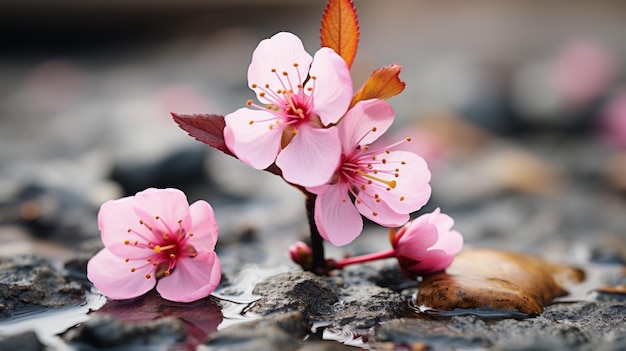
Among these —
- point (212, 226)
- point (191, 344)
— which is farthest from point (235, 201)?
point (191, 344)

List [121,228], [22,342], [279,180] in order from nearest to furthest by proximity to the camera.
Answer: [22,342] → [121,228] → [279,180]

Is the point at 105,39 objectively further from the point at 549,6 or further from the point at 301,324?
the point at 301,324

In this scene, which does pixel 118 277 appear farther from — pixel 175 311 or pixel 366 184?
pixel 366 184

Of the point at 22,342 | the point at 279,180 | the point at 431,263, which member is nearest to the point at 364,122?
the point at 431,263

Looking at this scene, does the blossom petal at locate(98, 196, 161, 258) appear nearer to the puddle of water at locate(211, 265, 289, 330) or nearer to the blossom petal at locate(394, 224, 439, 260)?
the puddle of water at locate(211, 265, 289, 330)

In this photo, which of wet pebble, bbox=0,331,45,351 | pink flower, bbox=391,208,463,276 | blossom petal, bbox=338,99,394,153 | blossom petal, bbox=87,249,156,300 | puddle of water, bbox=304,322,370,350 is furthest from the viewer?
pink flower, bbox=391,208,463,276

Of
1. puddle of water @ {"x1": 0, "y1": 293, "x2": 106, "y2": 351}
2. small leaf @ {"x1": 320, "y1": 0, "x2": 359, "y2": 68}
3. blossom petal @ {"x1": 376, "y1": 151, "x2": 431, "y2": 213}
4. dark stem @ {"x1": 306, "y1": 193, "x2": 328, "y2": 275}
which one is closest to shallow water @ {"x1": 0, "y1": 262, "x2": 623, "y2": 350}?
puddle of water @ {"x1": 0, "y1": 293, "x2": 106, "y2": 351}

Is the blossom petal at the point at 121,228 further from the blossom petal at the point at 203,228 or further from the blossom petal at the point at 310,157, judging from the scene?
the blossom petal at the point at 310,157
